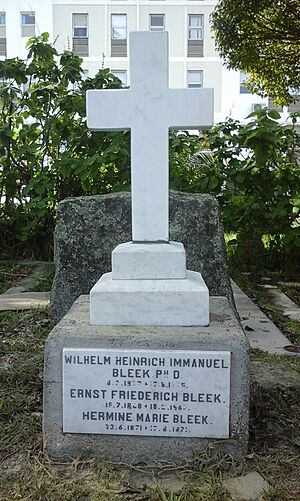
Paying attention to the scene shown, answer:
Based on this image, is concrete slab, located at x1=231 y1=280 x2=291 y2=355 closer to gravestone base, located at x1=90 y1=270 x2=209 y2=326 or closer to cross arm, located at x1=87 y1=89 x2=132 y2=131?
gravestone base, located at x1=90 y1=270 x2=209 y2=326

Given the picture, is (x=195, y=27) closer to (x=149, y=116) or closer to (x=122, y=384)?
(x=149, y=116)

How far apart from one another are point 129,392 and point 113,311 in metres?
0.31

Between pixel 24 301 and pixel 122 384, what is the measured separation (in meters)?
2.63

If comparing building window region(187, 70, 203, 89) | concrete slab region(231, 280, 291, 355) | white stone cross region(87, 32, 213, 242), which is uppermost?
building window region(187, 70, 203, 89)

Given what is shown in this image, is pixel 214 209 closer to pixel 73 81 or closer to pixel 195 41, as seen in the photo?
pixel 73 81

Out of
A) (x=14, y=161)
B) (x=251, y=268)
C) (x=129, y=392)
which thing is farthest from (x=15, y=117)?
(x=129, y=392)

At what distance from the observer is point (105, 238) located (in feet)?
13.1

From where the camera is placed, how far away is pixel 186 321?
2.36 meters

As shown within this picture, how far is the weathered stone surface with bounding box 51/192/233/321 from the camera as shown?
3943 millimetres

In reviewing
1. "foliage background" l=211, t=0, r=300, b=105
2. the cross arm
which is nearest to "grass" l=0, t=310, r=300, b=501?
the cross arm

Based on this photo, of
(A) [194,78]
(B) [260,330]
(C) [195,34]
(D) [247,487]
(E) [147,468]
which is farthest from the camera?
(C) [195,34]

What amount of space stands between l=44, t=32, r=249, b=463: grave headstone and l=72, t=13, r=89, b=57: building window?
2457cm

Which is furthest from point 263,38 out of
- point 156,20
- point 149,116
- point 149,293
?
point 156,20

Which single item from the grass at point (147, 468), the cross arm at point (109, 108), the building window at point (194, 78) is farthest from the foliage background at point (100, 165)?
the building window at point (194, 78)
